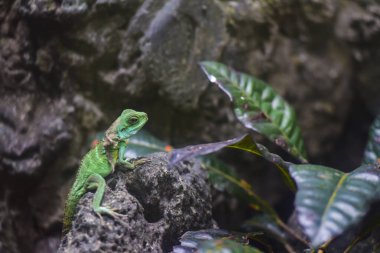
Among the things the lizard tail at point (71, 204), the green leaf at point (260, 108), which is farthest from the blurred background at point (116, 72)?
the lizard tail at point (71, 204)

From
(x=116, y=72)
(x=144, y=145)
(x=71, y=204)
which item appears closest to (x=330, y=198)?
(x=71, y=204)

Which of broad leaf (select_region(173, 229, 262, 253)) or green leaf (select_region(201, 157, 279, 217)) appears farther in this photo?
green leaf (select_region(201, 157, 279, 217))

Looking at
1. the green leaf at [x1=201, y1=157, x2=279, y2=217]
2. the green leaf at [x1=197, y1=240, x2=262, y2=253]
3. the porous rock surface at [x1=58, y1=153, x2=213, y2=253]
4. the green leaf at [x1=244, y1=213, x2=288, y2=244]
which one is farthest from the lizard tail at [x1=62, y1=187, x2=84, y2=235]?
the green leaf at [x1=244, y1=213, x2=288, y2=244]

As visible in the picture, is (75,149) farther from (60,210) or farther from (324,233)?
(324,233)

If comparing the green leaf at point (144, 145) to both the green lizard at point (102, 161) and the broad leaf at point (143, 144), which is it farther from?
the green lizard at point (102, 161)

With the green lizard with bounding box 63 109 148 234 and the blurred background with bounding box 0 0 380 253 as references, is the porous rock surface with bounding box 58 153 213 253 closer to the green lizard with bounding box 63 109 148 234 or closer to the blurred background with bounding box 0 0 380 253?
the green lizard with bounding box 63 109 148 234

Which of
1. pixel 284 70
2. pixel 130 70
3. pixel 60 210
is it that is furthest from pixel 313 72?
pixel 60 210
